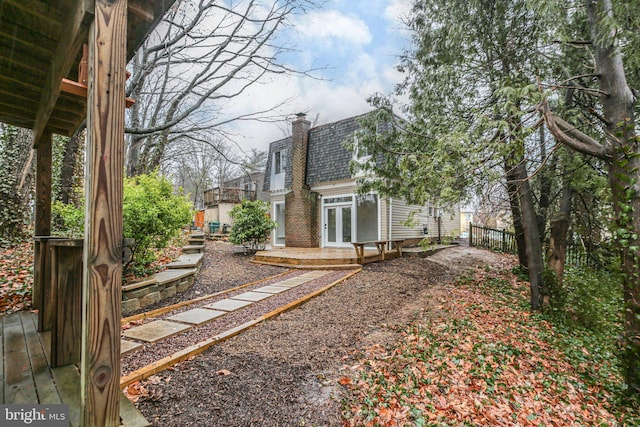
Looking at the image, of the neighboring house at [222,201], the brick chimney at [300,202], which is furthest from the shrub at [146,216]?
the neighboring house at [222,201]

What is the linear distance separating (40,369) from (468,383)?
160 inches

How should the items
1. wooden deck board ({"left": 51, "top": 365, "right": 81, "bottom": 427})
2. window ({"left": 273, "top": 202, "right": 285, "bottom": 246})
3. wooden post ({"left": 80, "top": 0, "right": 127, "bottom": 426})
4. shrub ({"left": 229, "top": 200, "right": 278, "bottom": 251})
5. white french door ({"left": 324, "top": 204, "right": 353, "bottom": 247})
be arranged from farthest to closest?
window ({"left": 273, "top": 202, "right": 285, "bottom": 246})
white french door ({"left": 324, "top": 204, "right": 353, "bottom": 247})
shrub ({"left": 229, "top": 200, "right": 278, "bottom": 251})
wooden deck board ({"left": 51, "top": 365, "right": 81, "bottom": 427})
wooden post ({"left": 80, "top": 0, "right": 127, "bottom": 426})

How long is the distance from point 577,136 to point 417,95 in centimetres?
376

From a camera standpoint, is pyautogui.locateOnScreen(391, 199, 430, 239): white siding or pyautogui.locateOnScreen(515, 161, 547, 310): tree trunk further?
pyautogui.locateOnScreen(391, 199, 430, 239): white siding

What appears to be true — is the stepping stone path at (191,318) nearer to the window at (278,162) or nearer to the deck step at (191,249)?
the deck step at (191,249)

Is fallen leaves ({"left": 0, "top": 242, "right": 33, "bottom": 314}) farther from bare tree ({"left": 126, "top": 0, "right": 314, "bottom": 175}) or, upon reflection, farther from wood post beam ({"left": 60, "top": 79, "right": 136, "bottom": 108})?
wood post beam ({"left": 60, "top": 79, "right": 136, "bottom": 108})

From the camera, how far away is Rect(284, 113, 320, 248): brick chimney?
1290 centimetres

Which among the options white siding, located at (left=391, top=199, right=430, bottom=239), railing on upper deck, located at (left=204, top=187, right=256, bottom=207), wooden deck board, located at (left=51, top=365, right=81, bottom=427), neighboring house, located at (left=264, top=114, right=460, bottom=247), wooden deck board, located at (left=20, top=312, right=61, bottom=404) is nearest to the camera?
wooden deck board, located at (left=51, top=365, right=81, bottom=427)

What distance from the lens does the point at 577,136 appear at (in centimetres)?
389

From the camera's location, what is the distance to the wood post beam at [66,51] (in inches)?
63.7

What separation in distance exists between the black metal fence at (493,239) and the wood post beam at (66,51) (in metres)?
14.8

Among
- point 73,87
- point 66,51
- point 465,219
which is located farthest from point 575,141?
point 465,219

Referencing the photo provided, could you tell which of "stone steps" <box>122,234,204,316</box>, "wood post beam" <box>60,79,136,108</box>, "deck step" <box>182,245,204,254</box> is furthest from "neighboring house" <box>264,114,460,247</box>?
"wood post beam" <box>60,79,136,108</box>

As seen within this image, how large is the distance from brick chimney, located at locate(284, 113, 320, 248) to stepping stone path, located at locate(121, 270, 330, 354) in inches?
253
